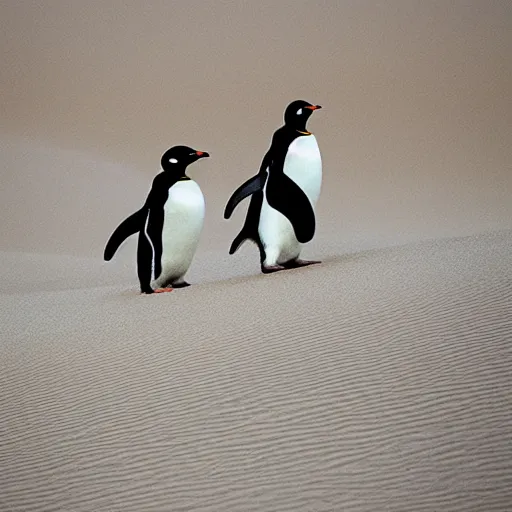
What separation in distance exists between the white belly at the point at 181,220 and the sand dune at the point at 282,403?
79 cm

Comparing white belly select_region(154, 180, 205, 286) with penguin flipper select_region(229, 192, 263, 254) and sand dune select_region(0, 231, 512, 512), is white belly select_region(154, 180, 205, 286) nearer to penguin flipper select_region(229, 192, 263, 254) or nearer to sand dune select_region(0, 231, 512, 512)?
penguin flipper select_region(229, 192, 263, 254)

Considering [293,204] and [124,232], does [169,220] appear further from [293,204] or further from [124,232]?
[293,204]

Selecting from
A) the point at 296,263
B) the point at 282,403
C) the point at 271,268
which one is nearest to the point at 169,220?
the point at 271,268

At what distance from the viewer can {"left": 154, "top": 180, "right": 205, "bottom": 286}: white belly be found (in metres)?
4.45

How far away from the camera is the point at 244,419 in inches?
97.1

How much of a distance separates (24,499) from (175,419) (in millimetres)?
480

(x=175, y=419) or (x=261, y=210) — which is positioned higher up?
(x=261, y=210)

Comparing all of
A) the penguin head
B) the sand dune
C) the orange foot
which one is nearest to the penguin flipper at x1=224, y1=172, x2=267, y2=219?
the penguin head

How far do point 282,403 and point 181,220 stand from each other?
6.84ft

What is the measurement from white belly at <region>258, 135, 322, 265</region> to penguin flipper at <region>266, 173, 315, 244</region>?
0.05m

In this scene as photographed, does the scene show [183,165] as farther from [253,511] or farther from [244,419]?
[253,511]

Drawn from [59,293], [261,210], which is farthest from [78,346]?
[59,293]

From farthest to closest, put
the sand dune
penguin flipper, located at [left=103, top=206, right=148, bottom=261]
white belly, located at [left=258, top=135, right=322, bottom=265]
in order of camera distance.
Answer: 1. penguin flipper, located at [left=103, top=206, right=148, bottom=261]
2. white belly, located at [left=258, top=135, right=322, bottom=265]
3. the sand dune

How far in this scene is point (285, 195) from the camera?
14.4 ft
